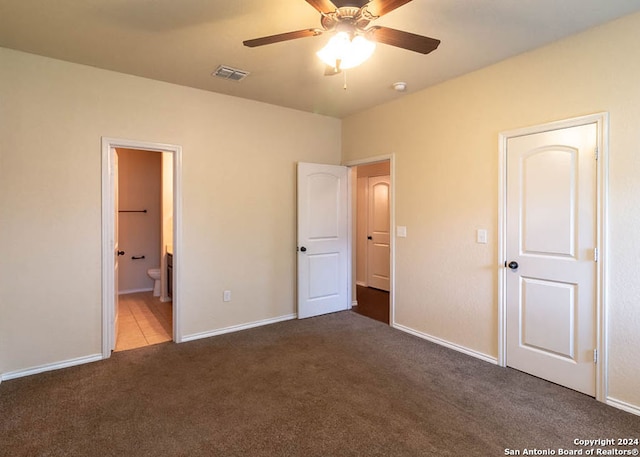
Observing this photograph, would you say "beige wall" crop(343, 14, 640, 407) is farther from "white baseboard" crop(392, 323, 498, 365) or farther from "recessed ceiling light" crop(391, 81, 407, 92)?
"recessed ceiling light" crop(391, 81, 407, 92)

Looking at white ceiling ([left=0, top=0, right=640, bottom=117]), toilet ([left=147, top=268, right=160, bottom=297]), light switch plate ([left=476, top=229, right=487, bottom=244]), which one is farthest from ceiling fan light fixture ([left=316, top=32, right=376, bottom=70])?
toilet ([left=147, top=268, right=160, bottom=297])

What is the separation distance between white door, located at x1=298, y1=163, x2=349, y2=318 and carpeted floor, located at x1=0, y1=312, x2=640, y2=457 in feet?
3.77

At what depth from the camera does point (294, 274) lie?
439cm

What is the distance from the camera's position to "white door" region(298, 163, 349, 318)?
436 cm

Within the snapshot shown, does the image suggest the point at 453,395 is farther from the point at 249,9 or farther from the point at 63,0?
the point at 63,0

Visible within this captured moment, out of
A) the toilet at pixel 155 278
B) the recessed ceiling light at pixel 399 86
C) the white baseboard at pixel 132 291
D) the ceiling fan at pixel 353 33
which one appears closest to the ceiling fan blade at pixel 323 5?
the ceiling fan at pixel 353 33

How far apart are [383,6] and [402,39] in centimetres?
25

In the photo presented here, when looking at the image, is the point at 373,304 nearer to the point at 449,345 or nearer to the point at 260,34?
the point at 449,345

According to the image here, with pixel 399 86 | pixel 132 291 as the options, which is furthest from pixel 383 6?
pixel 132 291

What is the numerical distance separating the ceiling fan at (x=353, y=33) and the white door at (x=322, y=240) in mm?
2368

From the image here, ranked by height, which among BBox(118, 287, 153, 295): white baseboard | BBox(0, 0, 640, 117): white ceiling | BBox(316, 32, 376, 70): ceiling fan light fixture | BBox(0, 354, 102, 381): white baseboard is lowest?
BBox(0, 354, 102, 381): white baseboard

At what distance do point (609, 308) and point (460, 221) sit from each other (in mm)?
1310

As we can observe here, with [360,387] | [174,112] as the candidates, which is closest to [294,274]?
[360,387]

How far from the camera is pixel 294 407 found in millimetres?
2396
